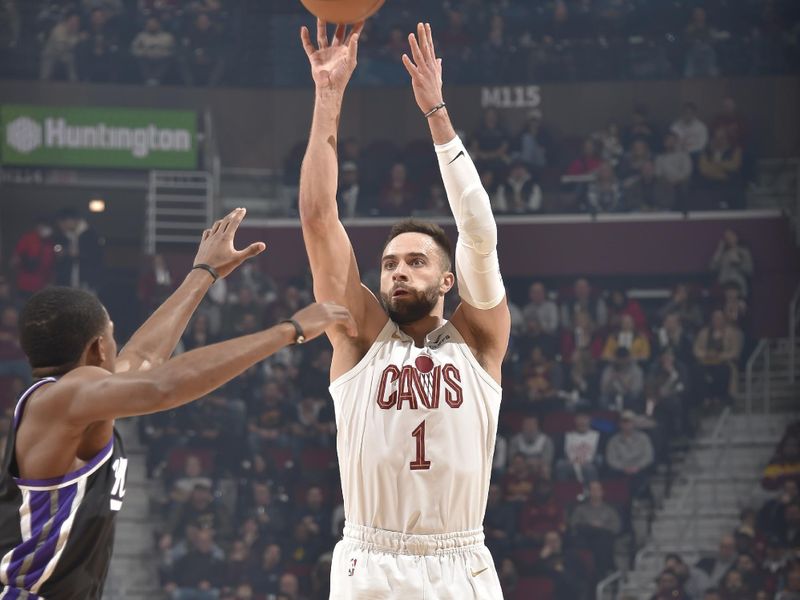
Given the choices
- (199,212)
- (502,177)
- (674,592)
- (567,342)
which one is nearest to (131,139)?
(199,212)

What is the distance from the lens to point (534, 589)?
972 centimetres

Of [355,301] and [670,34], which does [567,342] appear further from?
[355,301]

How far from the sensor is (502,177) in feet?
36.0

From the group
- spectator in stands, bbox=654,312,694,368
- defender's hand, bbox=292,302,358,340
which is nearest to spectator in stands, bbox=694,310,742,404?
spectator in stands, bbox=654,312,694,368

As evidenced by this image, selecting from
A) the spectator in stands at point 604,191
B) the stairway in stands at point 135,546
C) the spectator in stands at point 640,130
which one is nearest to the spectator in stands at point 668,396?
the spectator in stands at point 604,191

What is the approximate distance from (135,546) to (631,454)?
447 centimetres

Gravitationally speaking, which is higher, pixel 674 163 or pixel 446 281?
pixel 674 163

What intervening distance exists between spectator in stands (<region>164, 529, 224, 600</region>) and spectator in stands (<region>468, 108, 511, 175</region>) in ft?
14.2

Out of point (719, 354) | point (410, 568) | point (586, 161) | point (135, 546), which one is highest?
point (586, 161)

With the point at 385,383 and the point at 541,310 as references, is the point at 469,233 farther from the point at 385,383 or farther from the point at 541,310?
the point at 541,310

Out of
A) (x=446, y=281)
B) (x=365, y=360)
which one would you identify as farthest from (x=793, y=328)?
(x=365, y=360)

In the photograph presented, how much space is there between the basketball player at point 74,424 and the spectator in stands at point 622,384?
25.3ft

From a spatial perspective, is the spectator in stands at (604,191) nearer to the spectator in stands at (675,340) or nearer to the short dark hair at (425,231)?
the spectator in stands at (675,340)

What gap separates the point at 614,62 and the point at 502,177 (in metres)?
1.62
